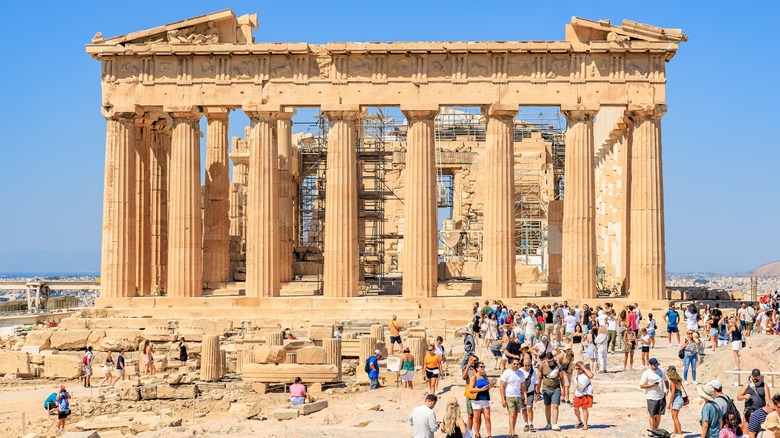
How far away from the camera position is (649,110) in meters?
46.1

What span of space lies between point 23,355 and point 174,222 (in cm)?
1043

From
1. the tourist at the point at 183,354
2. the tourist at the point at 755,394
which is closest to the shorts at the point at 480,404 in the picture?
the tourist at the point at 755,394

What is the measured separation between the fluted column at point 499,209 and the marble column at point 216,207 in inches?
504

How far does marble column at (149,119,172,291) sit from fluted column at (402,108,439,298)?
12.5m

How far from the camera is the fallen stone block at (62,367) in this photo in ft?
125

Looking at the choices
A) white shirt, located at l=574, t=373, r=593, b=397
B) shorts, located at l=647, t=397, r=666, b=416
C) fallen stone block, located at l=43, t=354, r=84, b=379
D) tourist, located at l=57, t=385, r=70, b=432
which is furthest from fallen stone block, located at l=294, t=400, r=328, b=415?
fallen stone block, located at l=43, t=354, r=84, b=379

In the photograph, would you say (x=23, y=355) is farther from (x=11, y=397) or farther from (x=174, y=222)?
(x=174, y=222)

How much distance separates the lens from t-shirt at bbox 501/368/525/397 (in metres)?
22.0

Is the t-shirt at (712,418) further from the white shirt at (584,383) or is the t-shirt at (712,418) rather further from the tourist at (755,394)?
the white shirt at (584,383)

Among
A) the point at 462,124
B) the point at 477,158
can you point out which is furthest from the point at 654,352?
the point at 462,124

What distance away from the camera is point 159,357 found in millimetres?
38781

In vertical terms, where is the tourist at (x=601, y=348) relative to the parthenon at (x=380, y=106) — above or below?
below

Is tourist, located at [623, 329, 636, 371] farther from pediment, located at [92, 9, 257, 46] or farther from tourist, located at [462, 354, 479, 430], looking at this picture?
pediment, located at [92, 9, 257, 46]

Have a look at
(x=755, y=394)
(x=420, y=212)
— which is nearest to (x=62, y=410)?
(x=755, y=394)
